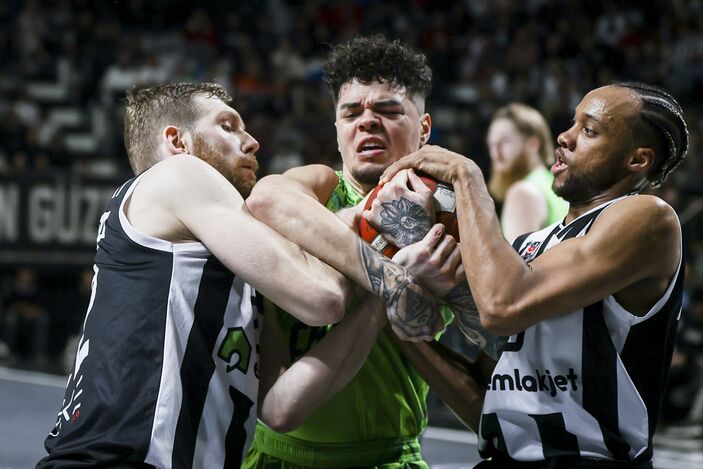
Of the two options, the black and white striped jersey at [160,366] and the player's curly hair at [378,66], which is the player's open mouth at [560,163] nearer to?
the player's curly hair at [378,66]

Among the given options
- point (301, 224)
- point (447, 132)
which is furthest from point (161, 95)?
point (447, 132)

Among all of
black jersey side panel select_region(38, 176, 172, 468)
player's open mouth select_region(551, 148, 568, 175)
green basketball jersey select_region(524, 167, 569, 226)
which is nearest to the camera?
black jersey side panel select_region(38, 176, 172, 468)

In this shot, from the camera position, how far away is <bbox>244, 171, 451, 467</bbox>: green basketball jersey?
3.18m

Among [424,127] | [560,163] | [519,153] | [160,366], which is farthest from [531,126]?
[160,366]

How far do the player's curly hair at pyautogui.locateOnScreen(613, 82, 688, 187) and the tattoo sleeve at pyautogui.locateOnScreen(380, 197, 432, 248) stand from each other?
2.17ft

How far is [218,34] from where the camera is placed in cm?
1625

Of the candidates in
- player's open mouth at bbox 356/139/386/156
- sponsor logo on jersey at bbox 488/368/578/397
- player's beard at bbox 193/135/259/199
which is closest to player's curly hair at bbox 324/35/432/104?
player's open mouth at bbox 356/139/386/156

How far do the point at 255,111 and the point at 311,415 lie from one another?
35.9 ft

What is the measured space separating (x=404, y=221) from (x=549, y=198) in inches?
123

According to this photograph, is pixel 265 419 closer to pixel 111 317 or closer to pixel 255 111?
pixel 111 317

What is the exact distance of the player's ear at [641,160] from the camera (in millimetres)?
2859

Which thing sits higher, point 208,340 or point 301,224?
point 301,224

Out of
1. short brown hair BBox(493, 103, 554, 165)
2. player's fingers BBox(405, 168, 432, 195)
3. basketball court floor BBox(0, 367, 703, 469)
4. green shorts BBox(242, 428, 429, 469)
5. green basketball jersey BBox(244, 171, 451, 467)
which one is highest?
short brown hair BBox(493, 103, 554, 165)

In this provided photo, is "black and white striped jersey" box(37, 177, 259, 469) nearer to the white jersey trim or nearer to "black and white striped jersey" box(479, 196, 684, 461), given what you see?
the white jersey trim
